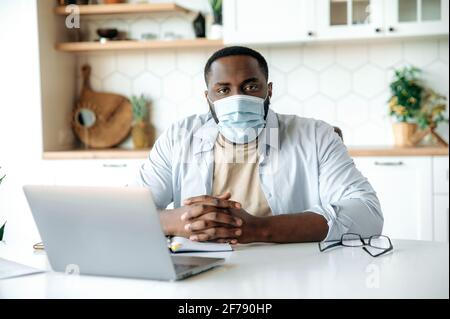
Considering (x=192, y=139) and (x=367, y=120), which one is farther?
(x=367, y=120)

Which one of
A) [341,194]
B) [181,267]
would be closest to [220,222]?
[181,267]

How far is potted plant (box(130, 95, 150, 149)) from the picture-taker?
12.9 ft

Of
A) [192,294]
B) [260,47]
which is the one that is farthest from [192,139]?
[260,47]

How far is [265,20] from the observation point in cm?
353

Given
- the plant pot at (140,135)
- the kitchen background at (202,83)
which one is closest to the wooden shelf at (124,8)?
the kitchen background at (202,83)

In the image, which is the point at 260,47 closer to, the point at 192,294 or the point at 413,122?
the point at 413,122

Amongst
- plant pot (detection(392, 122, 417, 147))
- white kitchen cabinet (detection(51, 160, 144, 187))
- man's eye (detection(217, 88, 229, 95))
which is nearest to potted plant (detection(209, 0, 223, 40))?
white kitchen cabinet (detection(51, 160, 144, 187))

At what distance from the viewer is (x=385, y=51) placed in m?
3.75

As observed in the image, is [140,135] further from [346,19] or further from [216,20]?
[346,19]

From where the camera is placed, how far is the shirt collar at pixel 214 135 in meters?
2.04

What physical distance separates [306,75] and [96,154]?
1326 mm
